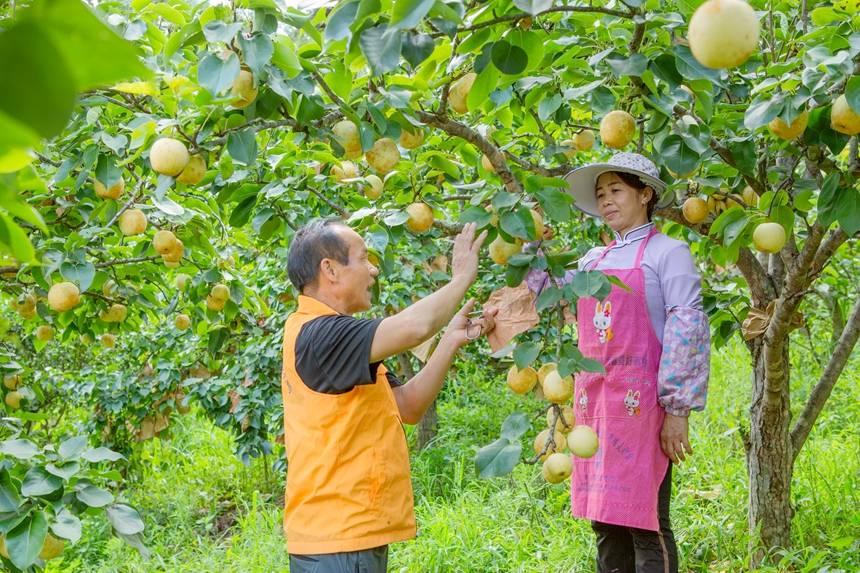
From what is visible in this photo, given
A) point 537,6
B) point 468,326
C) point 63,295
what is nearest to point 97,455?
point 63,295

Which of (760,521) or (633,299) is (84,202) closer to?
(633,299)

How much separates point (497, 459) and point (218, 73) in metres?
0.86

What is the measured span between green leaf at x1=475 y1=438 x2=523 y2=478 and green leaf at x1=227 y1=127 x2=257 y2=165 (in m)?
0.76

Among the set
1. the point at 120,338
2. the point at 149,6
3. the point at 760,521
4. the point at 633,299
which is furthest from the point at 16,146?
the point at 120,338

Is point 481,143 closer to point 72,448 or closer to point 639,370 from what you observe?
point 639,370

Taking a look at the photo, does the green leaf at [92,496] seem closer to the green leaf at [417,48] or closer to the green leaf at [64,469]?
the green leaf at [64,469]

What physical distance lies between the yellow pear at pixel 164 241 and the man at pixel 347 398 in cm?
53

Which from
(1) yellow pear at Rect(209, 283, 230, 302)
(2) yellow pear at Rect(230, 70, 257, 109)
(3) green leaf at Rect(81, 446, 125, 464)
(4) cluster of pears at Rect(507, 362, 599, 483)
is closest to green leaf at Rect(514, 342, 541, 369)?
(4) cluster of pears at Rect(507, 362, 599, 483)

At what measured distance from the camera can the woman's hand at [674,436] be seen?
7.27 ft

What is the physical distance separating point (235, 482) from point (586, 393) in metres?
3.83

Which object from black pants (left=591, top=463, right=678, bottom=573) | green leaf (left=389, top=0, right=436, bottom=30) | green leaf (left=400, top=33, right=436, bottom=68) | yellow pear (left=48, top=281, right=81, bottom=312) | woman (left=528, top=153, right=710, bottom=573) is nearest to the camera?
green leaf (left=389, top=0, right=436, bottom=30)

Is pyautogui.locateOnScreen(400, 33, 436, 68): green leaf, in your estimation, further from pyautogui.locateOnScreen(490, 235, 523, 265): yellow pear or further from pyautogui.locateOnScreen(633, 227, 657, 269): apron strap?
pyautogui.locateOnScreen(633, 227, 657, 269): apron strap

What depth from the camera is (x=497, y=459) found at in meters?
1.60

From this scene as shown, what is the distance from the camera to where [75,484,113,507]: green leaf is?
1936 mm
